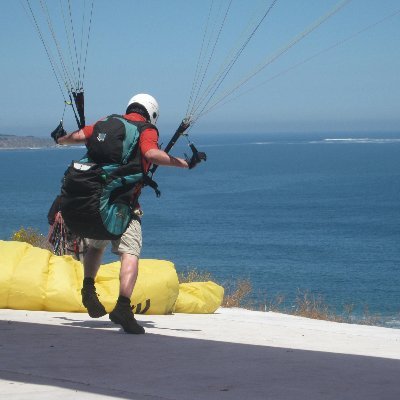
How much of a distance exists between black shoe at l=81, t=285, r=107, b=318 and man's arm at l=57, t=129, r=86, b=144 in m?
1.01

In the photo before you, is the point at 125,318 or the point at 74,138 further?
the point at 74,138

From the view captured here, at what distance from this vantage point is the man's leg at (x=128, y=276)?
5934 mm

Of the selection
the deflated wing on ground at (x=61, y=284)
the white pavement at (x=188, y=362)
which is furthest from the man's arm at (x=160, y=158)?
the deflated wing on ground at (x=61, y=284)

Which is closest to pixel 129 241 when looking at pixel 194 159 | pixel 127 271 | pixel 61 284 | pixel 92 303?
pixel 127 271

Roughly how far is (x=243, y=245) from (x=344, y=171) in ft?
250

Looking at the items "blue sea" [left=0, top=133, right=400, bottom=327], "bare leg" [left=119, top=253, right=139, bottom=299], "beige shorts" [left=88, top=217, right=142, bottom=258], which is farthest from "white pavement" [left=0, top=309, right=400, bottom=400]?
"blue sea" [left=0, top=133, right=400, bottom=327]

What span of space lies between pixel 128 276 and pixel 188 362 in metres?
1.24

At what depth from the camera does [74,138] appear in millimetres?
6125

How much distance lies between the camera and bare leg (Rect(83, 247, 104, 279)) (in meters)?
6.34

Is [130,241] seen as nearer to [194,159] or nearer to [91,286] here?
[91,286]

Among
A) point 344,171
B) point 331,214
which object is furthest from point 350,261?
point 344,171

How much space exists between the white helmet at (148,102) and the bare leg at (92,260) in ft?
3.23

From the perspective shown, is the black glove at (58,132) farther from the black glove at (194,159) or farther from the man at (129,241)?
the black glove at (194,159)

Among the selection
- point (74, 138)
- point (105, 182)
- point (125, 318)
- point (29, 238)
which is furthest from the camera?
point (29, 238)
